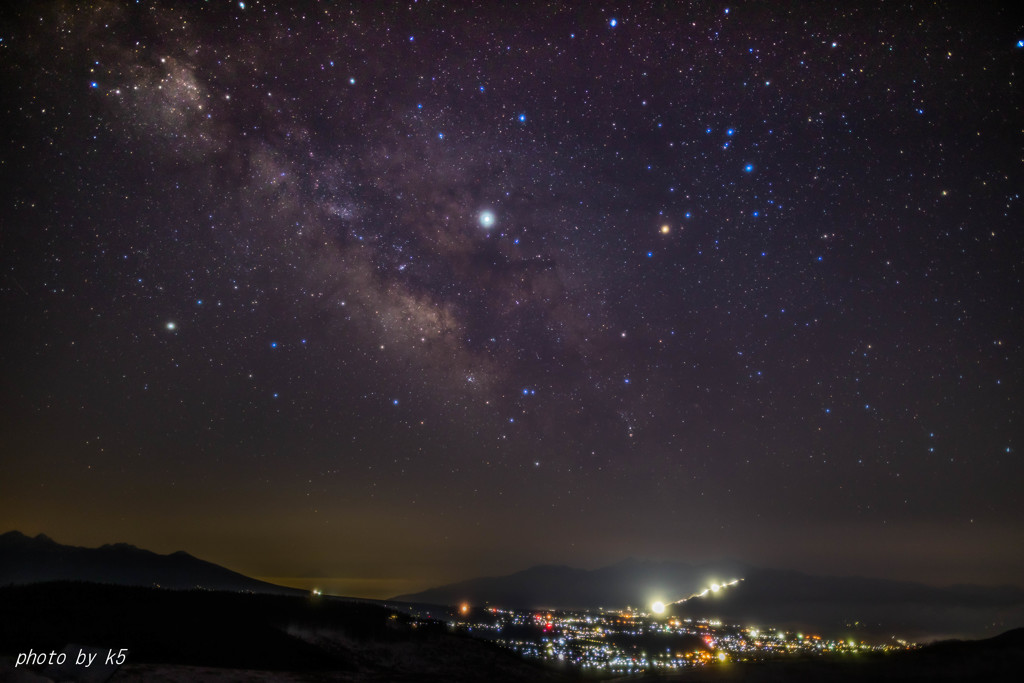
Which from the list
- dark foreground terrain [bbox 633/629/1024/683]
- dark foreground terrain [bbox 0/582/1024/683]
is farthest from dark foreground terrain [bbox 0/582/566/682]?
dark foreground terrain [bbox 633/629/1024/683]

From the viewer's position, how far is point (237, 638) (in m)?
33.8

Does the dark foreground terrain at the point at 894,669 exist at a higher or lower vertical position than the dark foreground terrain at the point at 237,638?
lower

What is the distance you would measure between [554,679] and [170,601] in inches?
1067

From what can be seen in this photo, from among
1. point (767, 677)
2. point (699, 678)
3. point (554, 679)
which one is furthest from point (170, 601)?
point (767, 677)

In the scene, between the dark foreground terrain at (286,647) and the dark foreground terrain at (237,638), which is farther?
the dark foreground terrain at (286,647)

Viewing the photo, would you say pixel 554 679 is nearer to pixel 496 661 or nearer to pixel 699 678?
pixel 496 661

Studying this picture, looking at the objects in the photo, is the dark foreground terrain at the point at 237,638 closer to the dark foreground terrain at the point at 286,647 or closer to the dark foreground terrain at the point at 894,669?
the dark foreground terrain at the point at 286,647

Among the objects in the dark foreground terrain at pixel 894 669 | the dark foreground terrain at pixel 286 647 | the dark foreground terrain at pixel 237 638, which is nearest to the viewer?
the dark foreground terrain at pixel 237 638

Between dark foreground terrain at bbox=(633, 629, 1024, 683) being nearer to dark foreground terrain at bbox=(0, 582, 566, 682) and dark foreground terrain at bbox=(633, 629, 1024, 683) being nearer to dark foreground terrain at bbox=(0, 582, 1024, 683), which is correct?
dark foreground terrain at bbox=(0, 582, 1024, 683)

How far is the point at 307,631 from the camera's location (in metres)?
40.1

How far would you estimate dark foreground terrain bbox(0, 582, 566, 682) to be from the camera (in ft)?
81.5

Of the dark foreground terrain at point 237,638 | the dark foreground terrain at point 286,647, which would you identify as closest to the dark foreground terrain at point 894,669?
the dark foreground terrain at point 286,647

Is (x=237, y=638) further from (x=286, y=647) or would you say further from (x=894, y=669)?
(x=894, y=669)

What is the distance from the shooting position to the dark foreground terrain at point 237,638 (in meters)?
24.8
